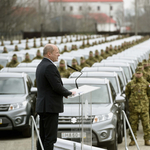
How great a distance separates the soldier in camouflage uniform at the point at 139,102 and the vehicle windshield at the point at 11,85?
270 centimetres

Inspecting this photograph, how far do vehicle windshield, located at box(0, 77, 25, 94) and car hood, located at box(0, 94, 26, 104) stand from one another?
31 centimetres

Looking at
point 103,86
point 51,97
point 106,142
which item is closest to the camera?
point 51,97

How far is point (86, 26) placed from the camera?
12725 centimetres

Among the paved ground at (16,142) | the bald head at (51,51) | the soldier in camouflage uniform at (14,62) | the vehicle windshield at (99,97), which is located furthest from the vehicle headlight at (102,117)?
the soldier in camouflage uniform at (14,62)

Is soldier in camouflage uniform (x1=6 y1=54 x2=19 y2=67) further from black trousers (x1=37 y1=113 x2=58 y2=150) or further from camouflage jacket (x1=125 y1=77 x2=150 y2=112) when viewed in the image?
black trousers (x1=37 y1=113 x2=58 y2=150)

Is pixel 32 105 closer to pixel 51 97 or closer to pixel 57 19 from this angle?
pixel 51 97

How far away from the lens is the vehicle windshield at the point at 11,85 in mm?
12031

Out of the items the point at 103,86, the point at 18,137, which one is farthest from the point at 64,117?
the point at 18,137

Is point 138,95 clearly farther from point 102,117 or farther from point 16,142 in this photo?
point 16,142

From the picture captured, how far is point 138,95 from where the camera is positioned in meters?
10.9

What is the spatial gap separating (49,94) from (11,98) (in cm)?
526

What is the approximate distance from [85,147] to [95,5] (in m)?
179

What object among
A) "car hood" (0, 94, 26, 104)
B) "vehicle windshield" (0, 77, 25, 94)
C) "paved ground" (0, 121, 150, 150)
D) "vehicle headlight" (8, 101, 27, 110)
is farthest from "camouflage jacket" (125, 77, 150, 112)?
"vehicle windshield" (0, 77, 25, 94)

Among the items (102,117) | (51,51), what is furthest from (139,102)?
(51,51)
